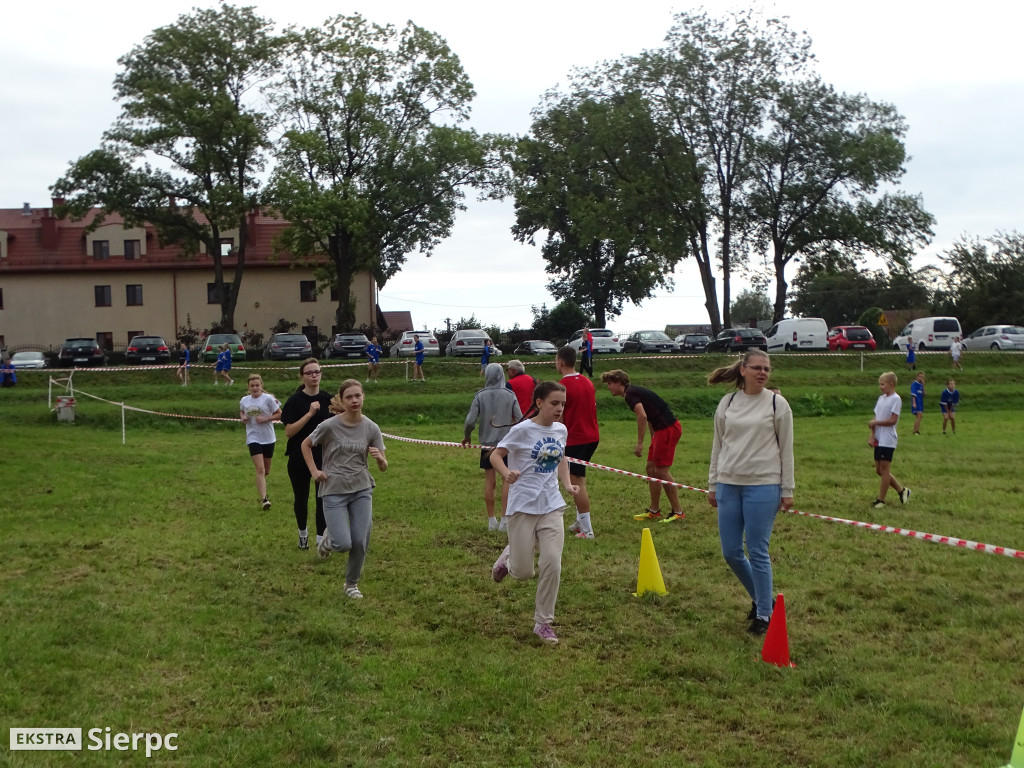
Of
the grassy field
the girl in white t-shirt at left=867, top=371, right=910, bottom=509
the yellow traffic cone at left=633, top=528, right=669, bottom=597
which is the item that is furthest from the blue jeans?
the girl in white t-shirt at left=867, top=371, right=910, bottom=509

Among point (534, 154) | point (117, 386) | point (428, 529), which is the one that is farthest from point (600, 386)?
point (534, 154)

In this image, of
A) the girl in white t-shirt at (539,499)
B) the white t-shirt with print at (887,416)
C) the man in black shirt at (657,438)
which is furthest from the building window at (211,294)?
the girl in white t-shirt at (539,499)

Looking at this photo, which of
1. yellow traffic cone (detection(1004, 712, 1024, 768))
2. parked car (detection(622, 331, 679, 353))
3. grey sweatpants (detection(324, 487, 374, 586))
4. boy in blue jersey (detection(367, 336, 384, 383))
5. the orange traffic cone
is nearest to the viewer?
yellow traffic cone (detection(1004, 712, 1024, 768))

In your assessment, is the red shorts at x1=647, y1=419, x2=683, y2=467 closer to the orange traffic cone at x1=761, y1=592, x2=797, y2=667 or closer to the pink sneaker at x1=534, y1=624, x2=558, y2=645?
the pink sneaker at x1=534, y1=624, x2=558, y2=645

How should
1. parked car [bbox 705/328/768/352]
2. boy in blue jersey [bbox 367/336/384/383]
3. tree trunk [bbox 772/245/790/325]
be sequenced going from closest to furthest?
boy in blue jersey [bbox 367/336/384/383] → parked car [bbox 705/328/768/352] → tree trunk [bbox 772/245/790/325]

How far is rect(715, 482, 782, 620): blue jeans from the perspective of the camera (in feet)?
21.7

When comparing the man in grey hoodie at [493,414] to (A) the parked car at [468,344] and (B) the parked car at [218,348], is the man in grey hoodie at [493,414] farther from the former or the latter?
(A) the parked car at [468,344]

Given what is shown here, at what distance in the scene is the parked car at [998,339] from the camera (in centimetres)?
4534

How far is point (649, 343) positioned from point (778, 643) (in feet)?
142

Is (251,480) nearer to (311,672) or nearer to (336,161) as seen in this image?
(311,672)

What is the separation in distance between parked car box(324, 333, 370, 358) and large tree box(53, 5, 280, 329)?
8.99m

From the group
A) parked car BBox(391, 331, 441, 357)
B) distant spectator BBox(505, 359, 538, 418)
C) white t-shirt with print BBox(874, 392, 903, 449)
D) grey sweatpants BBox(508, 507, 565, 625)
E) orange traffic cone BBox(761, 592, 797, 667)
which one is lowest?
orange traffic cone BBox(761, 592, 797, 667)

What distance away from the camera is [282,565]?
9.09 metres

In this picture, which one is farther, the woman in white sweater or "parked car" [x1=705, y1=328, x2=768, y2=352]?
"parked car" [x1=705, y1=328, x2=768, y2=352]
